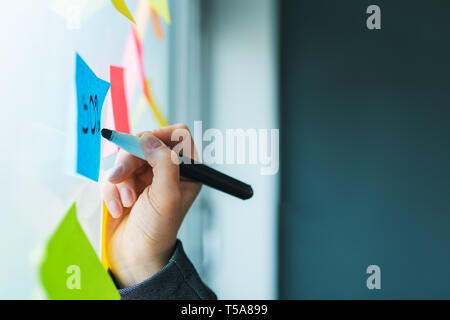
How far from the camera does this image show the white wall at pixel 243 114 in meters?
0.84

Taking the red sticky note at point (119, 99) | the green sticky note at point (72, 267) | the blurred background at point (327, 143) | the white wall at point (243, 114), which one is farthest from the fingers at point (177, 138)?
the white wall at point (243, 114)

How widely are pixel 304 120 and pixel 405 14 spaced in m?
0.32

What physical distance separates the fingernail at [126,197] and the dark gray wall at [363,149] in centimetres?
67

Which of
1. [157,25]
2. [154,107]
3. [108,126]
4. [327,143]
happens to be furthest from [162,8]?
[327,143]

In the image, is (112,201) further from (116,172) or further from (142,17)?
(142,17)

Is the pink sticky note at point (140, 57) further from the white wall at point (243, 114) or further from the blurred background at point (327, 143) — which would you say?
the white wall at point (243, 114)

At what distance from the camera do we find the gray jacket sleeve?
30 cm

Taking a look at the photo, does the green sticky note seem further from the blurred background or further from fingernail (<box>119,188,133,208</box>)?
the blurred background

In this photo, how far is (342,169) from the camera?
910 millimetres

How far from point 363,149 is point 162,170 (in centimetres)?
71

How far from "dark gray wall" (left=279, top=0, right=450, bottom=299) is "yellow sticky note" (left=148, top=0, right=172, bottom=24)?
0.46 metres
